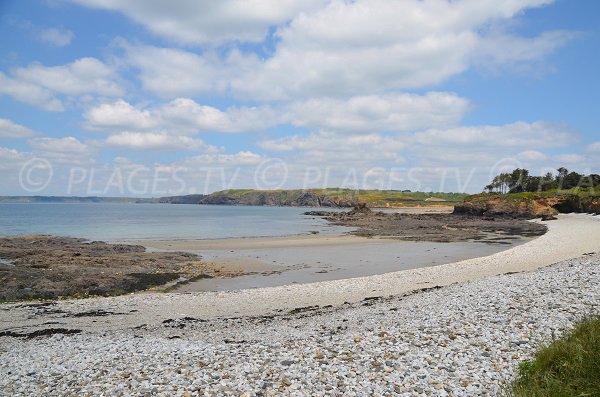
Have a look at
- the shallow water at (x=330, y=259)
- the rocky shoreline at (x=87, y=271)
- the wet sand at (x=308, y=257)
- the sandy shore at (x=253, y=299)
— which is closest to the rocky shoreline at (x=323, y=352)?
the sandy shore at (x=253, y=299)

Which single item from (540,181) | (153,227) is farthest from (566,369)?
(540,181)

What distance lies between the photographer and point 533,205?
88062 millimetres

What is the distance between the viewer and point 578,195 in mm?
83312

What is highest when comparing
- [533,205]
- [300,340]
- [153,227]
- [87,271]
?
[533,205]

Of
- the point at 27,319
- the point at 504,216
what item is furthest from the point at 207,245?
the point at 504,216

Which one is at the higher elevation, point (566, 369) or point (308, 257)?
point (566, 369)

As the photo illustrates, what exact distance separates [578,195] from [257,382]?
95.2m

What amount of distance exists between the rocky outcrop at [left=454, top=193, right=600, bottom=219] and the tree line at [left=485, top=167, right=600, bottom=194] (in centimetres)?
1684

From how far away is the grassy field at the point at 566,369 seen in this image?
6.20 metres

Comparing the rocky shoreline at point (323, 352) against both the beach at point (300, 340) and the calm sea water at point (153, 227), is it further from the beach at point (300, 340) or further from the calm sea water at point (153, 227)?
the calm sea water at point (153, 227)

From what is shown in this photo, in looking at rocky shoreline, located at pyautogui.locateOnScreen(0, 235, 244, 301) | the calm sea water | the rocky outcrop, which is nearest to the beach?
rocky shoreline, located at pyautogui.locateOnScreen(0, 235, 244, 301)

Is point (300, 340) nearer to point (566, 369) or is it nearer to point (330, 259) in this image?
point (566, 369)

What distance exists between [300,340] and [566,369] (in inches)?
246

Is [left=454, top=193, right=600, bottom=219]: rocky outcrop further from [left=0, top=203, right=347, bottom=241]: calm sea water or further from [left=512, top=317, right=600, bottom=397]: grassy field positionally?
[left=512, top=317, right=600, bottom=397]: grassy field
